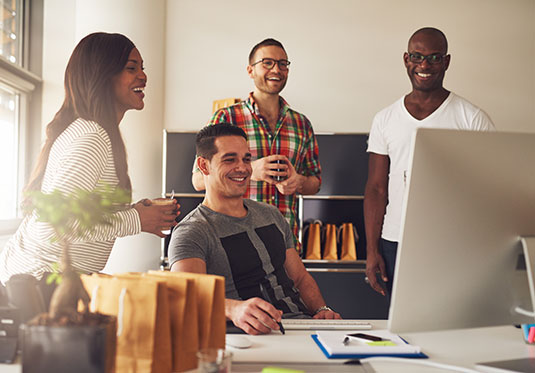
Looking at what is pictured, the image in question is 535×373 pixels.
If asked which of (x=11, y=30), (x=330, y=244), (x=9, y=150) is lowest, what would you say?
(x=330, y=244)

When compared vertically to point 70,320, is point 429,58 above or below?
above

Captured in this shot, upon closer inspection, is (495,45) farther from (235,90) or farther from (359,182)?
(235,90)

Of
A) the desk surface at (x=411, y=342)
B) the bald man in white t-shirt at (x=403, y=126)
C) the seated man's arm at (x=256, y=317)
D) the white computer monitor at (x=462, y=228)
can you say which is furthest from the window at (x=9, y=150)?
the white computer monitor at (x=462, y=228)

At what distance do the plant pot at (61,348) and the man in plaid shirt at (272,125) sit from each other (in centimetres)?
193

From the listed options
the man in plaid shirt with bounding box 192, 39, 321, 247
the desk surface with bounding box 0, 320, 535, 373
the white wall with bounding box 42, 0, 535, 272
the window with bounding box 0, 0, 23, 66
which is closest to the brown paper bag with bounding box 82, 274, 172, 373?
the desk surface with bounding box 0, 320, 535, 373

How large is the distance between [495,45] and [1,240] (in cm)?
410

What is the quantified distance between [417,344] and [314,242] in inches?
96.3

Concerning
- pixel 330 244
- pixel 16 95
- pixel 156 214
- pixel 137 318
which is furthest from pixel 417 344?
pixel 16 95

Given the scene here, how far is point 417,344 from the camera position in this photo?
1301mm

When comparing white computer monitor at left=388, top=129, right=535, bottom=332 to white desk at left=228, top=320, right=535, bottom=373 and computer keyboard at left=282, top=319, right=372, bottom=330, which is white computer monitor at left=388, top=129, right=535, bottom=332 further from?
computer keyboard at left=282, top=319, right=372, bottom=330

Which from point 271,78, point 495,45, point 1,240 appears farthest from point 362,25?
point 1,240

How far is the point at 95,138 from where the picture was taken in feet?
5.06

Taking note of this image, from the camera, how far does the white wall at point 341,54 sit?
169 inches

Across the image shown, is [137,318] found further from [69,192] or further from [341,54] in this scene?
[341,54]
